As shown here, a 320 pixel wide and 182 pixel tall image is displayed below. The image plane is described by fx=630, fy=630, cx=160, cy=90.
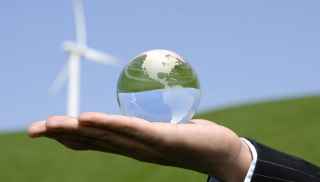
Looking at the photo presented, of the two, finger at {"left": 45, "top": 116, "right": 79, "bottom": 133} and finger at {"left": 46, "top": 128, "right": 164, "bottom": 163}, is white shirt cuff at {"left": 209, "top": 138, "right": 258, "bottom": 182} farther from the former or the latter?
finger at {"left": 45, "top": 116, "right": 79, "bottom": 133}

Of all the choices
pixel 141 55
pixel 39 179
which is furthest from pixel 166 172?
pixel 141 55

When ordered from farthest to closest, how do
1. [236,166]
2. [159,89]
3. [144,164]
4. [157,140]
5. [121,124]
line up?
[144,164] → [159,89] → [236,166] → [157,140] → [121,124]

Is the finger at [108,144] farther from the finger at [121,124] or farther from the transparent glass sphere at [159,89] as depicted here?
the transparent glass sphere at [159,89]

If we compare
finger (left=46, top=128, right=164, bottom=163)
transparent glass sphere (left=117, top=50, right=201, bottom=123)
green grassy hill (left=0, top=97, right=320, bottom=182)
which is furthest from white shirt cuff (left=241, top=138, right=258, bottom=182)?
green grassy hill (left=0, top=97, right=320, bottom=182)

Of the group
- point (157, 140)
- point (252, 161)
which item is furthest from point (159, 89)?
point (157, 140)

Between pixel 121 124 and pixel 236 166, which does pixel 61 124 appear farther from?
pixel 236 166

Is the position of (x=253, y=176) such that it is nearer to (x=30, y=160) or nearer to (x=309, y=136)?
(x=309, y=136)

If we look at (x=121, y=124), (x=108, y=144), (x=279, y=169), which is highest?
(x=121, y=124)
